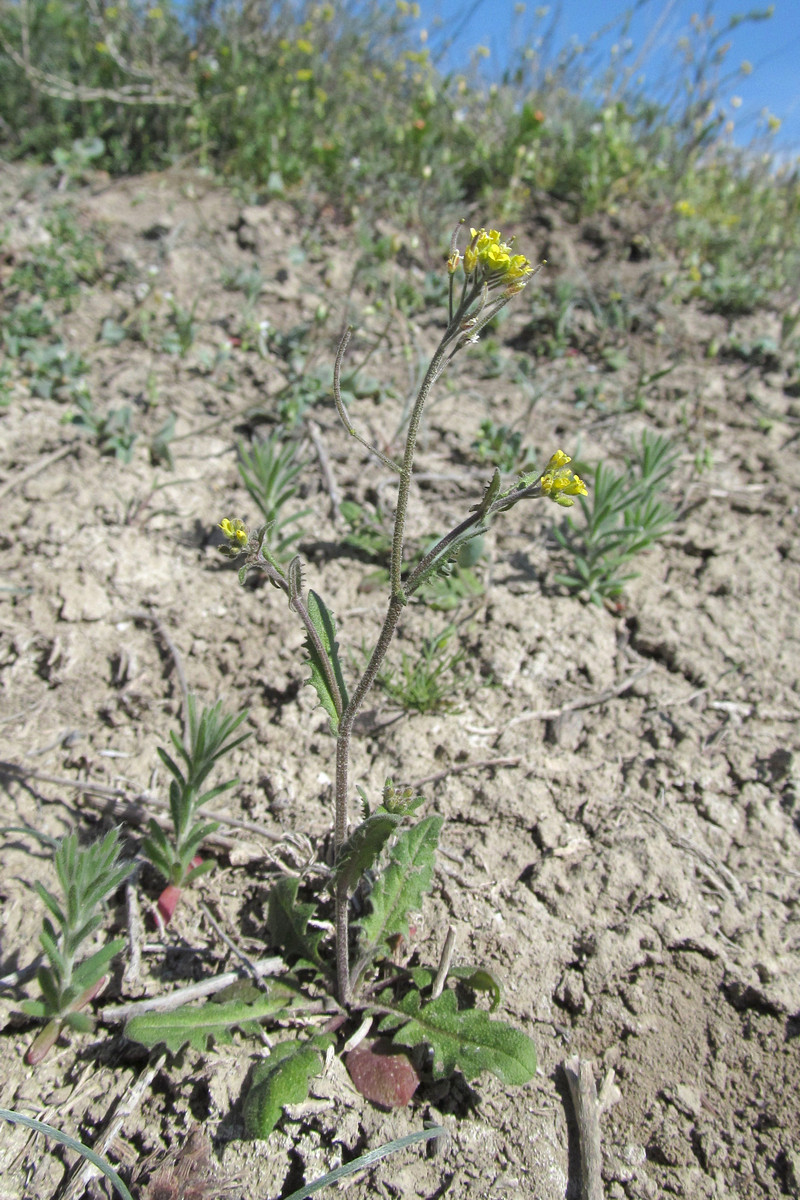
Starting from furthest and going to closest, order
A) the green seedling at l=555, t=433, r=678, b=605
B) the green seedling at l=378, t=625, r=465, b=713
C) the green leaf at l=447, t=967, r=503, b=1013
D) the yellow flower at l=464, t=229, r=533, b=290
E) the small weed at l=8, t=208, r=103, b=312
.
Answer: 1. the small weed at l=8, t=208, r=103, b=312
2. the green seedling at l=555, t=433, r=678, b=605
3. the green seedling at l=378, t=625, r=465, b=713
4. the green leaf at l=447, t=967, r=503, b=1013
5. the yellow flower at l=464, t=229, r=533, b=290

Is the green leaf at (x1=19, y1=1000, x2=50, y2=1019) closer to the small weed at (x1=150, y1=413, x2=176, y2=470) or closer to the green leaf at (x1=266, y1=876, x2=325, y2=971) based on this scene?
the green leaf at (x1=266, y1=876, x2=325, y2=971)

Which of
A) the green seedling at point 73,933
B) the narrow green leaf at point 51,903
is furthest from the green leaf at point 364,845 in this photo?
the narrow green leaf at point 51,903

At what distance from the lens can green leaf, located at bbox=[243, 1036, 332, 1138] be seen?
1524mm

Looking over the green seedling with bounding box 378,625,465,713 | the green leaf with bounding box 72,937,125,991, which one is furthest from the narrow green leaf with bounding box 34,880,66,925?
the green seedling with bounding box 378,625,465,713

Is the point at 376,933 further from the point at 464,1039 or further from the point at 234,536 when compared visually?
the point at 234,536

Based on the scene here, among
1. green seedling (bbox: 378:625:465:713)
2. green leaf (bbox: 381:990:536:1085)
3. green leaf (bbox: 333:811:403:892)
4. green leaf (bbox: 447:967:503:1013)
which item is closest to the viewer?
green leaf (bbox: 333:811:403:892)

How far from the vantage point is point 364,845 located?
5.18 feet

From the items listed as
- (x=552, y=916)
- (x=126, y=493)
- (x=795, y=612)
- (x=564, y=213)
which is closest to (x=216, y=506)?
(x=126, y=493)

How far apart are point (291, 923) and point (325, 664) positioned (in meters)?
0.76

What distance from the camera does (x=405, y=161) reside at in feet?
17.0

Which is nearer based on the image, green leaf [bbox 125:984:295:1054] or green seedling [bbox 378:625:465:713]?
green leaf [bbox 125:984:295:1054]

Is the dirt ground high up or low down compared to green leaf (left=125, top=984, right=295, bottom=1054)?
up

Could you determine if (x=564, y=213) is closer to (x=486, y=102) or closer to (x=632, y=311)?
(x=632, y=311)

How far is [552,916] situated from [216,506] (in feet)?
6.62
